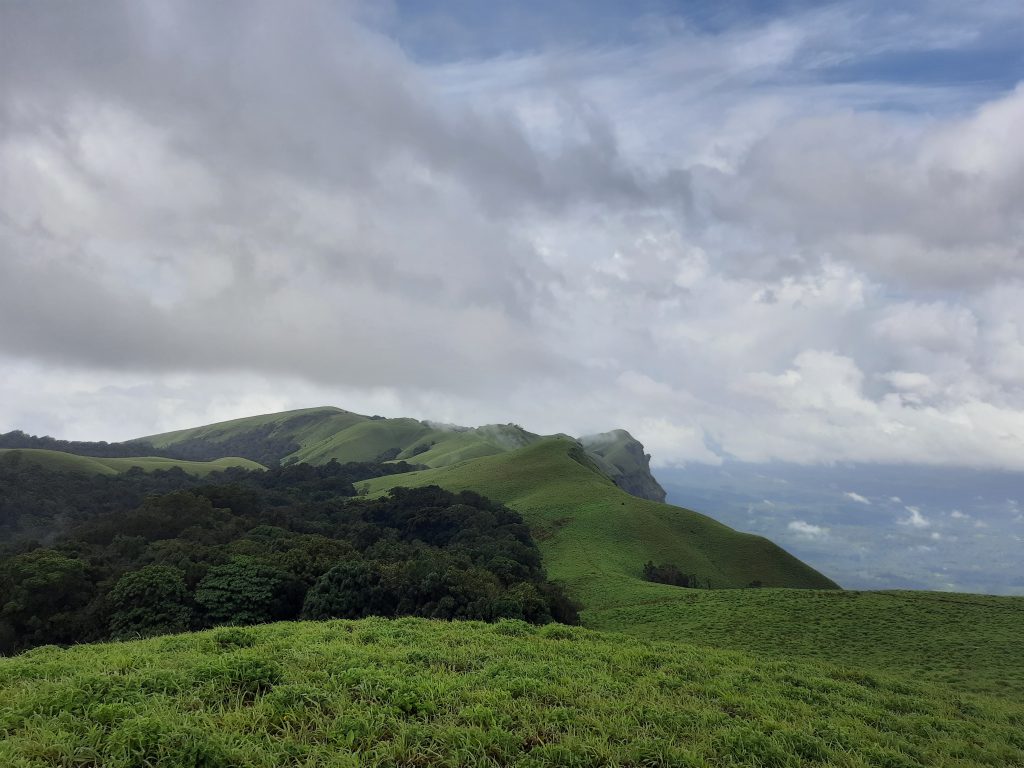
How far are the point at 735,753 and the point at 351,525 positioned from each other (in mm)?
80346

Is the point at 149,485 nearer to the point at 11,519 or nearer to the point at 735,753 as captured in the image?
the point at 11,519

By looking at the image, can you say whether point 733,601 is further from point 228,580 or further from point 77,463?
point 77,463

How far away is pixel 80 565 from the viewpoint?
4756 cm

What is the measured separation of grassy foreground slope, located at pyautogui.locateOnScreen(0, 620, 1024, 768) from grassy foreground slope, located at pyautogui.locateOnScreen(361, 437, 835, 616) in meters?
46.6

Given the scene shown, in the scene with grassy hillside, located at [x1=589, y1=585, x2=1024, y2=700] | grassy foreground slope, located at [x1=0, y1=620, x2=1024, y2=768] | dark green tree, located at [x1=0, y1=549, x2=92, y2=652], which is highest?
grassy foreground slope, located at [x1=0, y1=620, x2=1024, y2=768]

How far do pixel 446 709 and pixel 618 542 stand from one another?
82.8 metres

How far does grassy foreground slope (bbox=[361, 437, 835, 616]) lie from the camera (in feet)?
243

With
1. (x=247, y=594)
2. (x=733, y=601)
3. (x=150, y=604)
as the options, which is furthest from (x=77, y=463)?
(x=733, y=601)

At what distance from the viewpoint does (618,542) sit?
3556 inches

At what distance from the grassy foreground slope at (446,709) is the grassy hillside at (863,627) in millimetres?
20114

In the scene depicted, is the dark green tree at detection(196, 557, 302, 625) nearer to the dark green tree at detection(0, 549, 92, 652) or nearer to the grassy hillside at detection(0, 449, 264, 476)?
the dark green tree at detection(0, 549, 92, 652)

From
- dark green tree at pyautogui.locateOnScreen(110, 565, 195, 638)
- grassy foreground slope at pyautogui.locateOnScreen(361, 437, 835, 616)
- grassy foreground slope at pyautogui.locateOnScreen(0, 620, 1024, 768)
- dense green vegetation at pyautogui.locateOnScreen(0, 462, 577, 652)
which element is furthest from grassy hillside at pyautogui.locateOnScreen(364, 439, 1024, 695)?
dark green tree at pyautogui.locateOnScreen(110, 565, 195, 638)

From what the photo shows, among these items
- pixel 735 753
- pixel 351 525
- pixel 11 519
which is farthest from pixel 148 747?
pixel 11 519

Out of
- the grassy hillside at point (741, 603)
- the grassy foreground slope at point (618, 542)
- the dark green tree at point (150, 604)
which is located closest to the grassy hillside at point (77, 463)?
the grassy foreground slope at point (618, 542)
